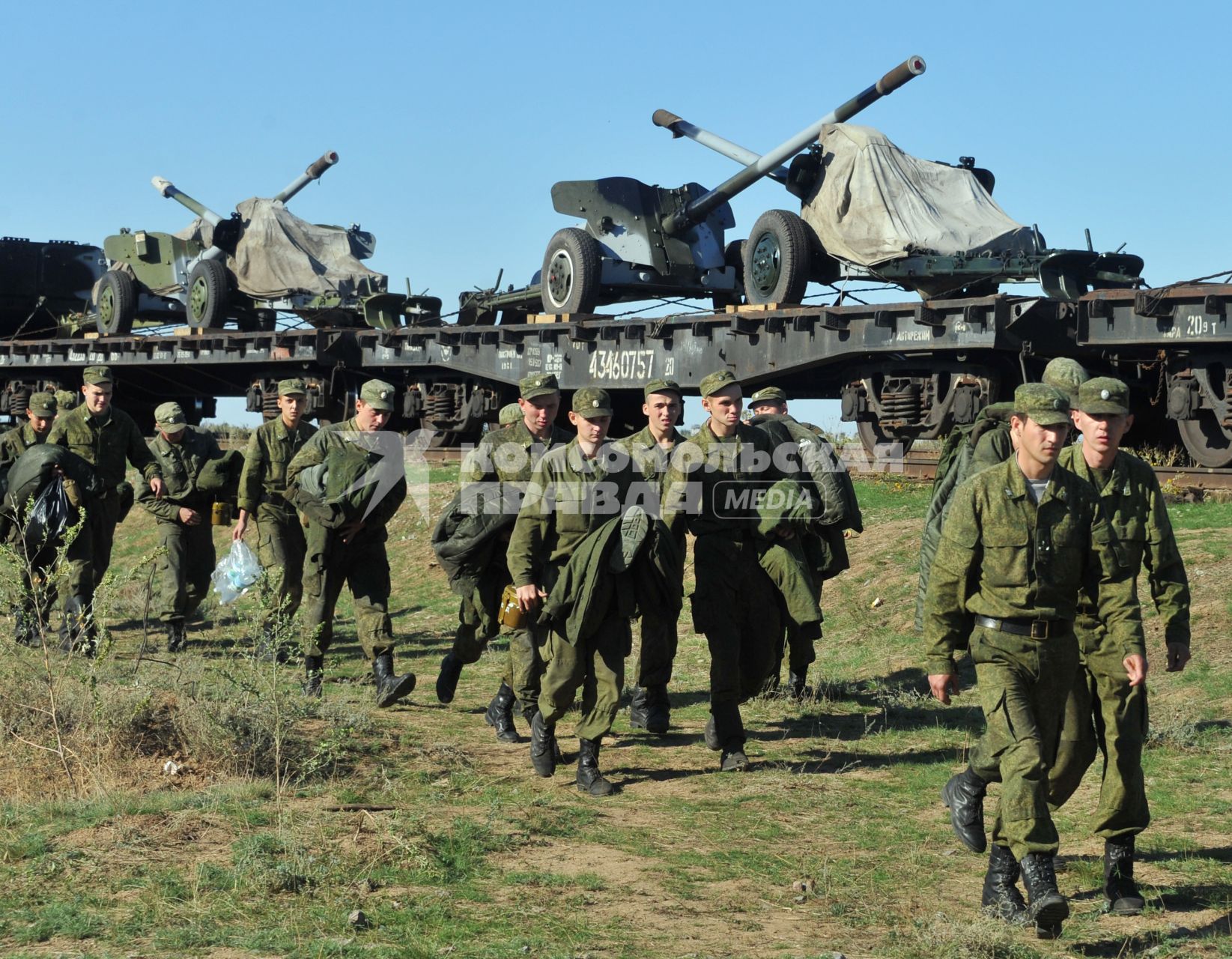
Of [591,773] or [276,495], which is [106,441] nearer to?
[276,495]

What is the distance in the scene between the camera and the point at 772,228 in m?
17.8

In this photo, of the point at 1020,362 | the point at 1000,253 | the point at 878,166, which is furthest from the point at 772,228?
the point at 1020,362

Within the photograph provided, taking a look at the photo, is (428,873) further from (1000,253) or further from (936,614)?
(1000,253)

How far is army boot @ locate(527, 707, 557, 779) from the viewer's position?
7.21 metres

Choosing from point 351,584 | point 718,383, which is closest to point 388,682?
point 351,584

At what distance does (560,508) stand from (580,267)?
13080mm

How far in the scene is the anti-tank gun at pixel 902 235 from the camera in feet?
53.2

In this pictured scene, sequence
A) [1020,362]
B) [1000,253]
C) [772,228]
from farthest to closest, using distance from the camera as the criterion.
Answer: [772,228]
[1000,253]
[1020,362]

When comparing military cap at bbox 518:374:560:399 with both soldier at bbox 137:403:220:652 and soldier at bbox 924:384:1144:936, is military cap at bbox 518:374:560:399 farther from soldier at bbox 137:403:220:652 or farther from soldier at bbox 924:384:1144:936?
soldier at bbox 137:403:220:652

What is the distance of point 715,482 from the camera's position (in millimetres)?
7512

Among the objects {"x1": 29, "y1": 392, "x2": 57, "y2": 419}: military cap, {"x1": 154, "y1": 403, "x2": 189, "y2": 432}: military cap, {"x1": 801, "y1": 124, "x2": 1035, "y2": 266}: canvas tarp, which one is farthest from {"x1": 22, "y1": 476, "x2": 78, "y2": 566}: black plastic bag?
{"x1": 801, "y1": 124, "x2": 1035, "y2": 266}: canvas tarp

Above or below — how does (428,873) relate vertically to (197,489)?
below

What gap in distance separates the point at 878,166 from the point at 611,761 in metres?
11.3

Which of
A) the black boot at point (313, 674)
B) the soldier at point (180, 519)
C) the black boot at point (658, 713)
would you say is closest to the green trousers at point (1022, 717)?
the black boot at point (658, 713)
